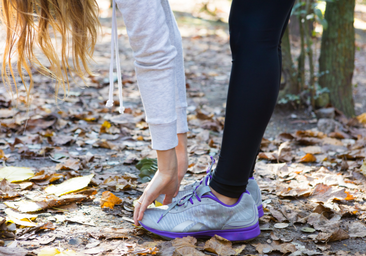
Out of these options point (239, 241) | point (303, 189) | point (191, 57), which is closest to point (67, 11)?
point (239, 241)

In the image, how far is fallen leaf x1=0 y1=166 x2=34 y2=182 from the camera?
1648 millimetres

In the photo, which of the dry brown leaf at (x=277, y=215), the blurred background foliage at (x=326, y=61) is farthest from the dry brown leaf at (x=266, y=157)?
the blurred background foliage at (x=326, y=61)

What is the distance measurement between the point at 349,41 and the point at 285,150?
132cm

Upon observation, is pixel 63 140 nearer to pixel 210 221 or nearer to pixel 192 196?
pixel 192 196

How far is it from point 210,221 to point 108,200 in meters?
0.47

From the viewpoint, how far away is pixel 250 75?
3.63 feet

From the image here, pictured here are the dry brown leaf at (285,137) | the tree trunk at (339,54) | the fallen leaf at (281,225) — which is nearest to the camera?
the fallen leaf at (281,225)

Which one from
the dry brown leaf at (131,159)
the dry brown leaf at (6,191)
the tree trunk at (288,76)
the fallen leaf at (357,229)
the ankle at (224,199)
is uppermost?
the tree trunk at (288,76)

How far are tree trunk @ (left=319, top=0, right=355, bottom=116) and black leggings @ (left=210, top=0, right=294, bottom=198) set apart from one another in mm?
2032

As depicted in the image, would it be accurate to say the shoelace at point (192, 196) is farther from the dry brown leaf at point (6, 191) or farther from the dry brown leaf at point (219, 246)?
the dry brown leaf at point (6, 191)

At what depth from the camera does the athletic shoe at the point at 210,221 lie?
126 cm

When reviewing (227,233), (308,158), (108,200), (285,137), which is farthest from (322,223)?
(285,137)

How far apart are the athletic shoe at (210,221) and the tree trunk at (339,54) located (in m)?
2.11

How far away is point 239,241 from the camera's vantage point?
1284 mm
